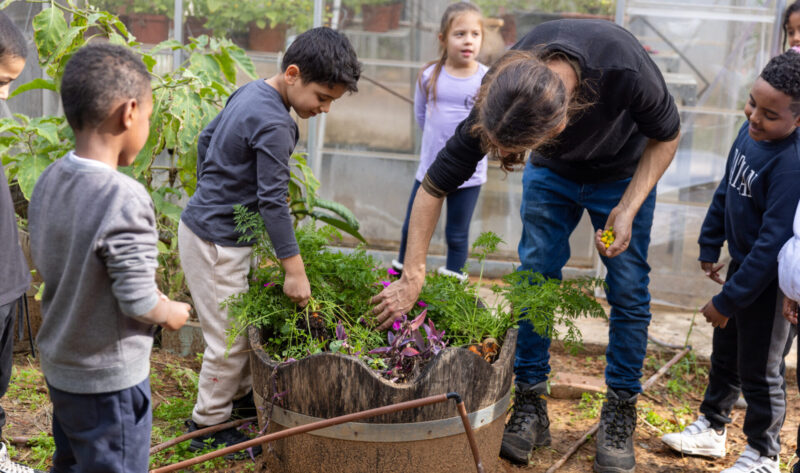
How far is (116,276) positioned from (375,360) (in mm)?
976

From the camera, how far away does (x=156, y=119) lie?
351 cm

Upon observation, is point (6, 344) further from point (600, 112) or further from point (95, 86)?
point (600, 112)

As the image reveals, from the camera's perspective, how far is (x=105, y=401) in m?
1.88

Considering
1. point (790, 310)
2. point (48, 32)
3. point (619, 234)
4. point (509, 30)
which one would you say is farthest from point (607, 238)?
point (509, 30)

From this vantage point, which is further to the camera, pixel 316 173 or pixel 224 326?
pixel 316 173

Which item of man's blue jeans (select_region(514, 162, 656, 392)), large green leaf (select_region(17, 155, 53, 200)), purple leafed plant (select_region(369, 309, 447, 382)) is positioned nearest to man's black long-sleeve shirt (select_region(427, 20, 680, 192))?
man's blue jeans (select_region(514, 162, 656, 392))

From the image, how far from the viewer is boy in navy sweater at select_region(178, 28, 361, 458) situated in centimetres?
260

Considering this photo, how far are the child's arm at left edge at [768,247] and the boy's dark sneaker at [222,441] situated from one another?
1.74 metres

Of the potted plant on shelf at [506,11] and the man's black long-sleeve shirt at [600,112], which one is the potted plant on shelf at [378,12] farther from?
the man's black long-sleeve shirt at [600,112]

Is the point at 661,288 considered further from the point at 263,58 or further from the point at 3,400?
the point at 3,400

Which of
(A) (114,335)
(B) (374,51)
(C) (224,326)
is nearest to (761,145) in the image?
(C) (224,326)

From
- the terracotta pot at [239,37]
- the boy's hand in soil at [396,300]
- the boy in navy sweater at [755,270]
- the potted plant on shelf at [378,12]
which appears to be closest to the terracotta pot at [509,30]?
the potted plant on shelf at [378,12]

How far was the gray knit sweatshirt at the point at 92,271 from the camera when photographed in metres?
1.77

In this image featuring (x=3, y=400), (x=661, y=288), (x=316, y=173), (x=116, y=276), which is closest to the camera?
(x=116, y=276)
